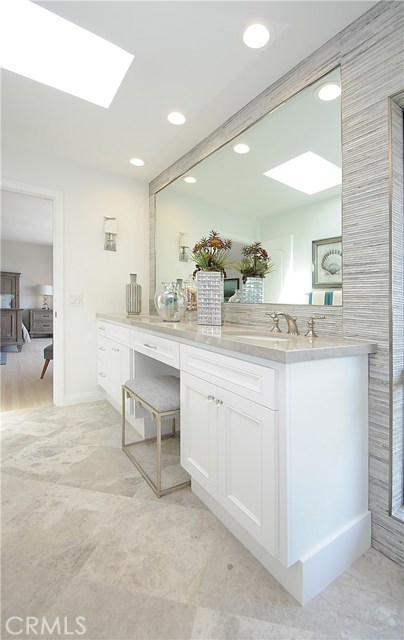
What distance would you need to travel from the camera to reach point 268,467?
39.8 inches

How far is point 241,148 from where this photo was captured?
81.7 inches

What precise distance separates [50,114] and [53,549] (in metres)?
2.66

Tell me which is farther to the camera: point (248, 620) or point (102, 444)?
point (102, 444)

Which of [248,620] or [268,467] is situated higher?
[268,467]

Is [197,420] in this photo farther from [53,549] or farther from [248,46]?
[248,46]

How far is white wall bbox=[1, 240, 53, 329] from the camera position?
774cm

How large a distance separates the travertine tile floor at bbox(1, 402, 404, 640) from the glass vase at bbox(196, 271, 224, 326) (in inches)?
40.0

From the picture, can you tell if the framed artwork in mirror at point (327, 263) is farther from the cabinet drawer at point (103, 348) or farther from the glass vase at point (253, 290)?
the cabinet drawer at point (103, 348)

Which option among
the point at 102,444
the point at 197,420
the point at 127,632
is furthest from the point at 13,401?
the point at 127,632

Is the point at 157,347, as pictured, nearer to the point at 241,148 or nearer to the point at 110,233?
the point at 241,148

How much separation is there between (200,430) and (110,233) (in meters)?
2.43

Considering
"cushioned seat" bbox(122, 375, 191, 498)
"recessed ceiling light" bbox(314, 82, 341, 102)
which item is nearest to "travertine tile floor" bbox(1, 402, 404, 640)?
"cushioned seat" bbox(122, 375, 191, 498)

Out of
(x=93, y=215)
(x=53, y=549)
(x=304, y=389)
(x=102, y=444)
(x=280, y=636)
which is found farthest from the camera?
(x=93, y=215)

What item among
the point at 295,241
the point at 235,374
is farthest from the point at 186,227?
the point at 235,374
